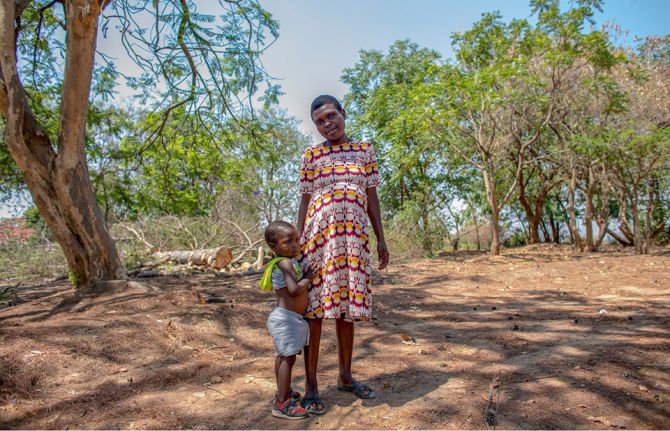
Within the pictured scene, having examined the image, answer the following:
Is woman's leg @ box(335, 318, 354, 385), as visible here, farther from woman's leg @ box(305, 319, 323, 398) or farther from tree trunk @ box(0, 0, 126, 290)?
tree trunk @ box(0, 0, 126, 290)

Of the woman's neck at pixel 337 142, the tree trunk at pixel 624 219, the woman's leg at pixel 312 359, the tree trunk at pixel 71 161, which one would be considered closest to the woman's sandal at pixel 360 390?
the woman's leg at pixel 312 359

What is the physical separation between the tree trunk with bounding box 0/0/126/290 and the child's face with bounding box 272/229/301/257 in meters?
3.89

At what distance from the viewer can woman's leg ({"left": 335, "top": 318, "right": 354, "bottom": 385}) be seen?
2.64 m

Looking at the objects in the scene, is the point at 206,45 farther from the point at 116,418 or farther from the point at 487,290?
the point at 487,290

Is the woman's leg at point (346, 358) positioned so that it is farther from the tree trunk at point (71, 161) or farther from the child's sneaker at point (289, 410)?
the tree trunk at point (71, 161)

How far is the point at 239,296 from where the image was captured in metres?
5.70

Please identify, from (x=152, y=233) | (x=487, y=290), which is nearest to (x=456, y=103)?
(x=487, y=290)

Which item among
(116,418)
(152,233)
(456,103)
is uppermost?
(456,103)

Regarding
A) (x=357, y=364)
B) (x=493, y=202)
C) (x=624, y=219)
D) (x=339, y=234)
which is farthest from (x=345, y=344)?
(x=624, y=219)

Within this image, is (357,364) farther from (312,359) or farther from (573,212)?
(573,212)

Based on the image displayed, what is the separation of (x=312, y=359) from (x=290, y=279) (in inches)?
19.4

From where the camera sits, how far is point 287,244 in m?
2.44

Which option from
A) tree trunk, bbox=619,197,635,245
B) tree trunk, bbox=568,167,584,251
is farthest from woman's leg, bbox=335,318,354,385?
tree trunk, bbox=619,197,635,245

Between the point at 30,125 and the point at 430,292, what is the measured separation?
5585 millimetres
